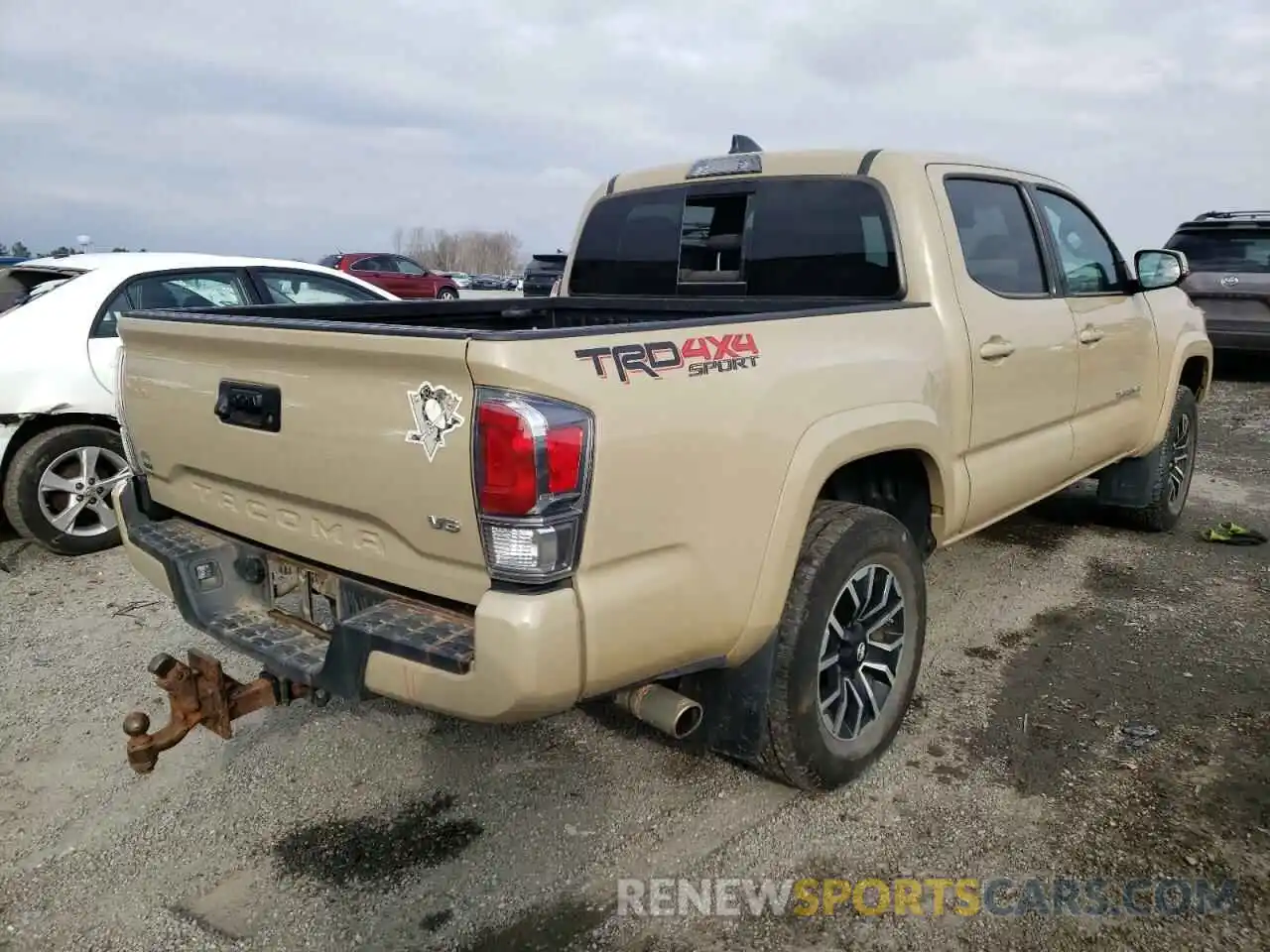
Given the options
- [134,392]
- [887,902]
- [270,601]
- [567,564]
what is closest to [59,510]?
[134,392]

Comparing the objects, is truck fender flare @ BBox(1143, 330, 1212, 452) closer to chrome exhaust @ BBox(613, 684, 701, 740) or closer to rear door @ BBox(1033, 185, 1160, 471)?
rear door @ BBox(1033, 185, 1160, 471)

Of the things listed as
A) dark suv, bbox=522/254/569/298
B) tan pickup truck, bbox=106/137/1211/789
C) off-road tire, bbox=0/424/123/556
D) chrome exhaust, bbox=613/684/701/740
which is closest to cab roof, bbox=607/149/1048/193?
tan pickup truck, bbox=106/137/1211/789

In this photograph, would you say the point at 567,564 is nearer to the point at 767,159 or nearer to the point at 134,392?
the point at 134,392

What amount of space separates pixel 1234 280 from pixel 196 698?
36.6 ft

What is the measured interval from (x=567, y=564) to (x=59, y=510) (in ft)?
14.6

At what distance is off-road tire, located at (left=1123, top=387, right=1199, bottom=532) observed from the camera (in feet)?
17.4

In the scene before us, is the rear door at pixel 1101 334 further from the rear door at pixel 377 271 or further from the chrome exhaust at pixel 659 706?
the rear door at pixel 377 271

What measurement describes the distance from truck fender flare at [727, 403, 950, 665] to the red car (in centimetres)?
2143

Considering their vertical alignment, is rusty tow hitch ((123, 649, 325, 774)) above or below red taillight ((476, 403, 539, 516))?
below

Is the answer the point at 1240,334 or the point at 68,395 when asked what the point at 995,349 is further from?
the point at 1240,334

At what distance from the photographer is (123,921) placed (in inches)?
94.7

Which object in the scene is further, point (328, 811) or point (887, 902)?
point (328, 811)

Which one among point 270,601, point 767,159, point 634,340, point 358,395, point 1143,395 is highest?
point 767,159

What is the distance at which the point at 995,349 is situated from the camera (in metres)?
3.46
